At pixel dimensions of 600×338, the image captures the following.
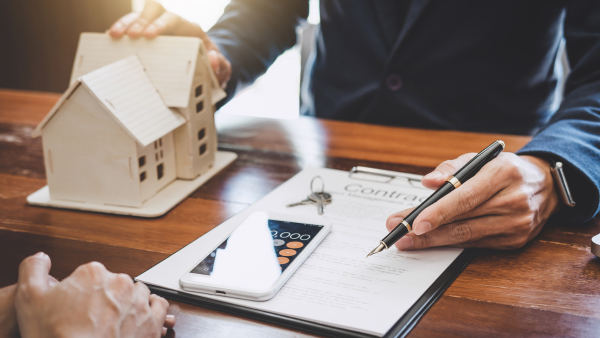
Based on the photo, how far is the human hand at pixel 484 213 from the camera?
617 millimetres

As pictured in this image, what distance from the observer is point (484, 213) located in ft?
2.12

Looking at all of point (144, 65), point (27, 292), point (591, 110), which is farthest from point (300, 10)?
point (27, 292)

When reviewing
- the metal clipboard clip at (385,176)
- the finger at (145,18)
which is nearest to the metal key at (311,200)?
the metal clipboard clip at (385,176)

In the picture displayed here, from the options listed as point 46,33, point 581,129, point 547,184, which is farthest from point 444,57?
point 46,33

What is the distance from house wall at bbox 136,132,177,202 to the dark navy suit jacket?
474 mm

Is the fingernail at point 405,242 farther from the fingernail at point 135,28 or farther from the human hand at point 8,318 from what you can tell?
the fingernail at point 135,28

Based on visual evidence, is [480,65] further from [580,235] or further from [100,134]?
[100,134]

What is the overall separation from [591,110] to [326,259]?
58 cm

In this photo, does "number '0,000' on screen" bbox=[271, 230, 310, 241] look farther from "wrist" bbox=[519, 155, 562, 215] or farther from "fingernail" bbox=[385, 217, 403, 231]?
"wrist" bbox=[519, 155, 562, 215]

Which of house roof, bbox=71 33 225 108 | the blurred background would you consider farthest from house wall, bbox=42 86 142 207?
the blurred background

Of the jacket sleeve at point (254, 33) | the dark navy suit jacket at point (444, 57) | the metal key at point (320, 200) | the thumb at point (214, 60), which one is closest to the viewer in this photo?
the metal key at point (320, 200)

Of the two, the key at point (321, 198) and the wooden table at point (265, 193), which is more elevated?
the key at point (321, 198)

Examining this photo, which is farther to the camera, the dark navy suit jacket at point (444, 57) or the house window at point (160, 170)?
the dark navy suit jacket at point (444, 57)

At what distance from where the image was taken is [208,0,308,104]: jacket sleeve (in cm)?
133
